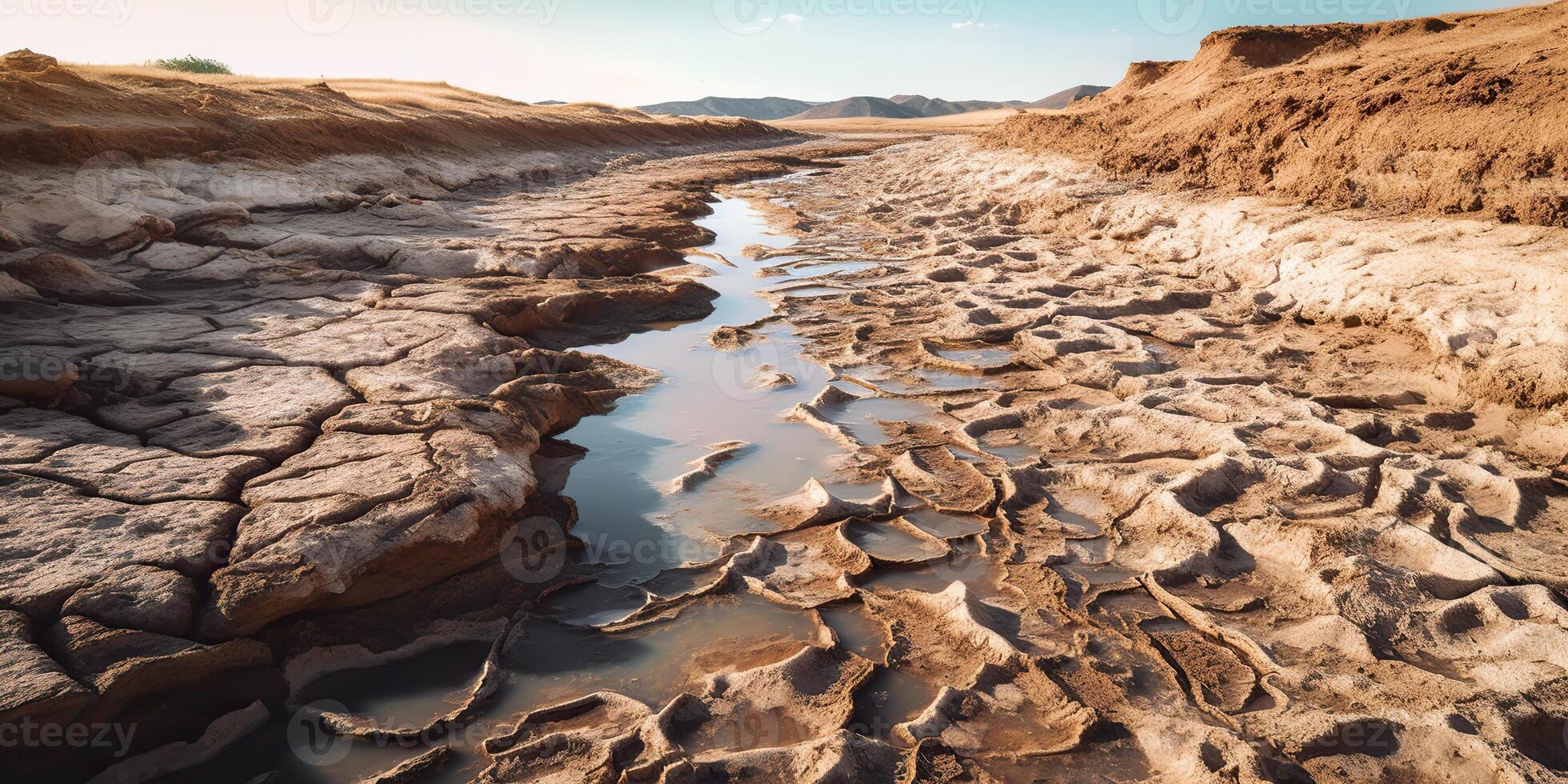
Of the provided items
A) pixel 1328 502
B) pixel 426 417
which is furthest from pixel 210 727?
pixel 1328 502

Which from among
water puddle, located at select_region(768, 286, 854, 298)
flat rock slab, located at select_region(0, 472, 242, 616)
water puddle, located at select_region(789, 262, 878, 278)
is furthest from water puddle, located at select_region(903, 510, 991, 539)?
water puddle, located at select_region(789, 262, 878, 278)

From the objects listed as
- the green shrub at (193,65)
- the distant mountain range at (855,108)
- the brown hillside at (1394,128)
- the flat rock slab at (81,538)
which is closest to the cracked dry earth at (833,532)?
the flat rock slab at (81,538)

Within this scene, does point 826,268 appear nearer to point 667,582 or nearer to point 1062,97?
point 667,582

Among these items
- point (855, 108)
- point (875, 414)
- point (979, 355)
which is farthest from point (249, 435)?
point (855, 108)

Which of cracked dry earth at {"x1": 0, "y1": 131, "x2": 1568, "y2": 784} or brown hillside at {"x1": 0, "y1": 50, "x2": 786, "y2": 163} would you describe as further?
brown hillside at {"x1": 0, "y1": 50, "x2": 786, "y2": 163}

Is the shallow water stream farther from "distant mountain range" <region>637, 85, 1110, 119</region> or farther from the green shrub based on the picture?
"distant mountain range" <region>637, 85, 1110, 119</region>

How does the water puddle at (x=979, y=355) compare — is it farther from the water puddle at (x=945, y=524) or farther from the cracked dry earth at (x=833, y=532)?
the water puddle at (x=945, y=524)
